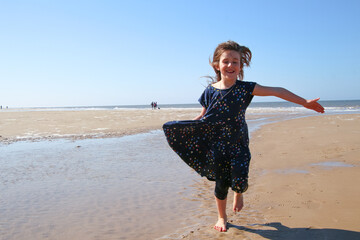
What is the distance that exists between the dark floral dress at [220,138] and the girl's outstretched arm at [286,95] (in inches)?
3.0

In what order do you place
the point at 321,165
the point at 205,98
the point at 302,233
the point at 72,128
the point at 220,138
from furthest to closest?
1. the point at 72,128
2. the point at 321,165
3. the point at 205,98
4. the point at 220,138
5. the point at 302,233

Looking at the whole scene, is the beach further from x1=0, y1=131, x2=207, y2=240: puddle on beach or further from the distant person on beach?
the distant person on beach

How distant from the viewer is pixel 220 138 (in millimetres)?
2678

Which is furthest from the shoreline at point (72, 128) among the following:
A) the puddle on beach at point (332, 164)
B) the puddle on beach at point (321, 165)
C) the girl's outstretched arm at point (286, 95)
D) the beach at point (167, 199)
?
the girl's outstretched arm at point (286, 95)

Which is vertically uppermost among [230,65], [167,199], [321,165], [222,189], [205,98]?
[230,65]

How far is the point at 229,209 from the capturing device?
316 centimetres

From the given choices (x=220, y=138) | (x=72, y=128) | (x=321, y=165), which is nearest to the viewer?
(x=220, y=138)

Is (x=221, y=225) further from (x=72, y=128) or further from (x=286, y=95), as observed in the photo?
(x=72, y=128)

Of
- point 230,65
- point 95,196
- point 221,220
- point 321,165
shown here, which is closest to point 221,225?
point 221,220

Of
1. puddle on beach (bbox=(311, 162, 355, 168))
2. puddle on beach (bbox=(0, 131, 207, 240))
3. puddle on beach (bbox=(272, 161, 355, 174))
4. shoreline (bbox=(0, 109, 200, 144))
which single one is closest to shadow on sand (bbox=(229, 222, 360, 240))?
puddle on beach (bbox=(0, 131, 207, 240))

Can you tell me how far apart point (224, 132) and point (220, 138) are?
0.07 m

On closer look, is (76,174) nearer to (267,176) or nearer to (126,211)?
(126,211)

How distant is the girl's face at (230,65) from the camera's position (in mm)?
2750

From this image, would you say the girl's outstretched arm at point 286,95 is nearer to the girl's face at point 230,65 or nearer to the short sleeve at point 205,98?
the girl's face at point 230,65
